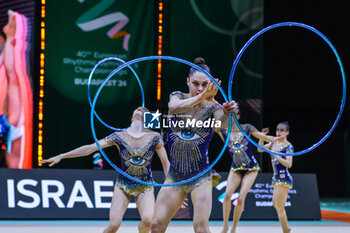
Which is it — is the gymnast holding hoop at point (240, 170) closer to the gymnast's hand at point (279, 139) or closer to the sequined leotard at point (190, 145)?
the gymnast's hand at point (279, 139)

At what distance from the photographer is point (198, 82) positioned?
18.9 feet

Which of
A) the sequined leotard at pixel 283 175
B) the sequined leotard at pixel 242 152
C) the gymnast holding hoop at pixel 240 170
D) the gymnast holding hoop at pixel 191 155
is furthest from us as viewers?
the sequined leotard at pixel 242 152

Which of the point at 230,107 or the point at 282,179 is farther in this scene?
the point at 282,179

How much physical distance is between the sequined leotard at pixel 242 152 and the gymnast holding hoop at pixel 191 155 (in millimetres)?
4165

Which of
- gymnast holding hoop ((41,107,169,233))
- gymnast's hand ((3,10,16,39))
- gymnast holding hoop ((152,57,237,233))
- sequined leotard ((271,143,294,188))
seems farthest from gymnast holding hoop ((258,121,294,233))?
gymnast's hand ((3,10,16,39))

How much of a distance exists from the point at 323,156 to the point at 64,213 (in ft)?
42.0

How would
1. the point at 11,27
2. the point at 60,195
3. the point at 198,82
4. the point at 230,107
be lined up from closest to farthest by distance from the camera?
the point at 230,107 < the point at 198,82 < the point at 60,195 < the point at 11,27

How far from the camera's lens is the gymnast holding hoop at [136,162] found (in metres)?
6.91

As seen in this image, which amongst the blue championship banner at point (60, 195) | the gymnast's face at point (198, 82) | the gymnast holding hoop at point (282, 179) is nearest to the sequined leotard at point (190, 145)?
the gymnast's face at point (198, 82)

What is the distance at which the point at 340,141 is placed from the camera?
21609 millimetres

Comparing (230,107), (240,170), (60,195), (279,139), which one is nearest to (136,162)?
(230,107)

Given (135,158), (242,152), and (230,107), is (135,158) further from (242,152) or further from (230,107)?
(242,152)

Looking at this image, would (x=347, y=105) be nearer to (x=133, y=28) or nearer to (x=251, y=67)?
(x=251, y=67)

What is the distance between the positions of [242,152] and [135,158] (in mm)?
3603
